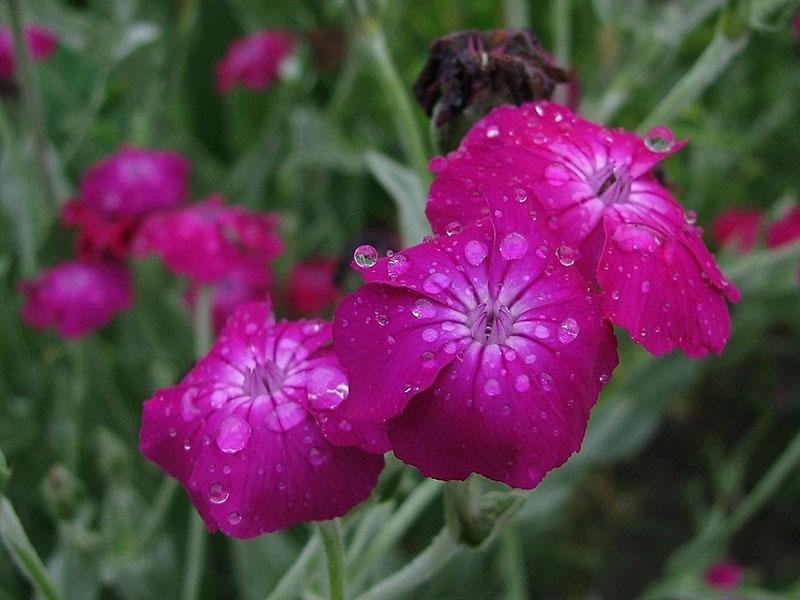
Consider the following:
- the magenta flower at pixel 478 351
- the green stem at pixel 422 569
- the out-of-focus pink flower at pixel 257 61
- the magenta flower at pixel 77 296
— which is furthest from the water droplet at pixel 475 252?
the out-of-focus pink flower at pixel 257 61

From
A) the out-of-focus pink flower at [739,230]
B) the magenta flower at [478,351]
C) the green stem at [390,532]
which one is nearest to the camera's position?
the magenta flower at [478,351]

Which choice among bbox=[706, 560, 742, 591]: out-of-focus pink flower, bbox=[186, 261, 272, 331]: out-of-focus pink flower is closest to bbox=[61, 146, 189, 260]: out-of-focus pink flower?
bbox=[186, 261, 272, 331]: out-of-focus pink flower

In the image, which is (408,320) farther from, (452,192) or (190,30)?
(190,30)

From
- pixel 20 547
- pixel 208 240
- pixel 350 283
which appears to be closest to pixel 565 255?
pixel 20 547

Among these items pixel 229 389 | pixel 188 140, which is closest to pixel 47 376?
pixel 188 140

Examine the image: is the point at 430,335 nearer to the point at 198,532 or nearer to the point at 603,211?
the point at 603,211

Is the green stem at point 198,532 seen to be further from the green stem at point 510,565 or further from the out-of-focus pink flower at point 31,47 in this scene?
the out-of-focus pink flower at point 31,47

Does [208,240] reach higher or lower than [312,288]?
higher

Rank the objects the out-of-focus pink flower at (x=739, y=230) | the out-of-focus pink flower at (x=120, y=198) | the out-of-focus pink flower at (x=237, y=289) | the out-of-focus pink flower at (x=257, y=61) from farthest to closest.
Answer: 1. the out-of-focus pink flower at (x=257, y=61)
2. the out-of-focus pink flower at (x=739, y=230)
3. the out-of-focus pink flower at (x=237, y=289)
4. the out-of-focus pink flower at (x=120, y=198)
